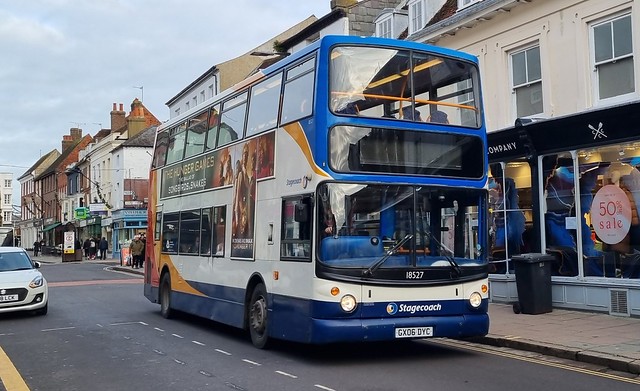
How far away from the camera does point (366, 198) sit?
906 centimetres

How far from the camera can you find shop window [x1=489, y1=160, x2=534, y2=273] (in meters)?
15.5

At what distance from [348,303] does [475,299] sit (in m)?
1.95

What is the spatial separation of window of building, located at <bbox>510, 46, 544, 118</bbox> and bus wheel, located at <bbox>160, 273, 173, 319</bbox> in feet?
29.1

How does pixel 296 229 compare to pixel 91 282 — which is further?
pixel 91 282

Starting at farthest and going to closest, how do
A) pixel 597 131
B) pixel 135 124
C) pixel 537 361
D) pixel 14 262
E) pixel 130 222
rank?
pixel 135 124, pixel 130 222, pixel 14 262, pixel 597 131, pixel 537 361

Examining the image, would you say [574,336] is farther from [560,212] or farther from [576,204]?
[560,212]

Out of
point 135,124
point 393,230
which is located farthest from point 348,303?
point 135,124

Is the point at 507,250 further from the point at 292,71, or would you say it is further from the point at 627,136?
the point at 292,71

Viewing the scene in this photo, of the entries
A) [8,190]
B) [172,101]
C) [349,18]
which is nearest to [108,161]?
[172,101]

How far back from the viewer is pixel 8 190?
13600cm

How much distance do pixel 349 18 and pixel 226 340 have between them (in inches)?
661

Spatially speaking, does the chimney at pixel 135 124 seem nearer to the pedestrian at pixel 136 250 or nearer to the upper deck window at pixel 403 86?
the pedestrian at pixel 136 250

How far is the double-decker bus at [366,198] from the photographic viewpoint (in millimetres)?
8961

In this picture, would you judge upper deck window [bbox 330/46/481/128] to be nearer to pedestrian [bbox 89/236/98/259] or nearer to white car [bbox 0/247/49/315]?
white car [bbox 0/247/49/315]
